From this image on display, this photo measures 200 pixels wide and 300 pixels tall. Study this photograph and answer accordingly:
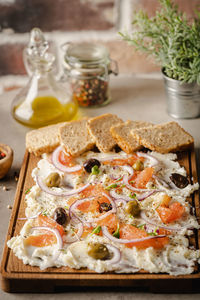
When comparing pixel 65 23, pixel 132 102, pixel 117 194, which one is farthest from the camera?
pixel 65 23

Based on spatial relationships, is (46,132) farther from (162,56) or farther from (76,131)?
(162,56)

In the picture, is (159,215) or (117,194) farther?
(117,194)

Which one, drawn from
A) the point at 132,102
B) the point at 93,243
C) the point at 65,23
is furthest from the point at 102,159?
the point at 65,23

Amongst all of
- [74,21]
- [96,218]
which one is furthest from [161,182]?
[74,21]

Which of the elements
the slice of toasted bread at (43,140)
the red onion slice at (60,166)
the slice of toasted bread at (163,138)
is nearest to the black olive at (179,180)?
the slice of toasted bread at (163,138)

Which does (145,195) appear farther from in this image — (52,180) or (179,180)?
(52,180)

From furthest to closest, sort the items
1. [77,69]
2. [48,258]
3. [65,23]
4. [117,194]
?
[65,23] → [77,69] → [117,194] → [48,258]

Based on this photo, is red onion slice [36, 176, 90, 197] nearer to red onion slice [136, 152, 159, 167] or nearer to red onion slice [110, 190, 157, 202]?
red onion slice [110, 190, 157, 202]

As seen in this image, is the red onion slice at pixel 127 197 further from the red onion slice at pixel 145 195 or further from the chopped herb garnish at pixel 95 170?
the chopped herb garnish at pixel 95 170
